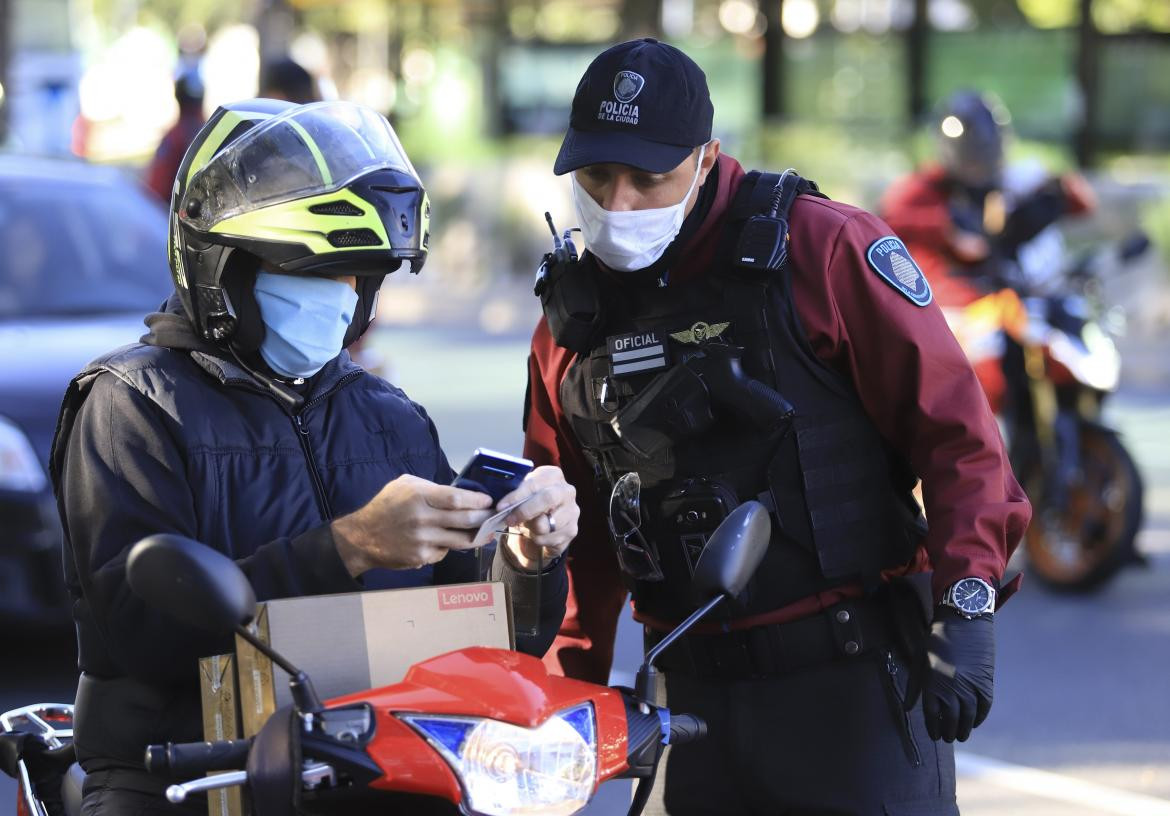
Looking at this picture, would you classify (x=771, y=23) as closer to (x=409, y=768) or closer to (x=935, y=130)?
(x=935, y=130)

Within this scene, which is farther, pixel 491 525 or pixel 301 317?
pixel 301 317

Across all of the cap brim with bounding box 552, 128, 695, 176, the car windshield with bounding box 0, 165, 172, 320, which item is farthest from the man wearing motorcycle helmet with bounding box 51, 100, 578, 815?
the car windshield with bounding box 0, 165, 172, 320

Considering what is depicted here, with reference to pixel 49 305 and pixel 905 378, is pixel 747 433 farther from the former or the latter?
pixel 49 305

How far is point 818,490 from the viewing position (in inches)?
125

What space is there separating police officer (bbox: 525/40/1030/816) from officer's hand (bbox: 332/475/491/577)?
2.71 feet

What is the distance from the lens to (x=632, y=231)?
3205 mm

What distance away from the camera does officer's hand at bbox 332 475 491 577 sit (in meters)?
2.41

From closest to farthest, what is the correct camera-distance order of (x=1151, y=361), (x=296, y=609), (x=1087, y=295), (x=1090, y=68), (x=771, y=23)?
(x=296, y=609) → (x=1087, y=295) → (x=1151, y=361) → (x=1090, y=68) → (x=771, y=23)

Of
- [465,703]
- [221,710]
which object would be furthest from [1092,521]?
[465,703]

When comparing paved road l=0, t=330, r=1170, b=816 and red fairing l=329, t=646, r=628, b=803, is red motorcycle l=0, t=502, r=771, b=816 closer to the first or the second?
red fairing l=329, t=646, r=628, b=803

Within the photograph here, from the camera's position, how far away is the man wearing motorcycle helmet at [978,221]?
26.0 feet

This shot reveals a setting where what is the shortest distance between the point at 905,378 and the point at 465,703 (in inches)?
49.6

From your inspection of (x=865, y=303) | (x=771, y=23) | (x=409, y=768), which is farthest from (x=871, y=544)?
(x=771, y=23)

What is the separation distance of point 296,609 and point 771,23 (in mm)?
21034
